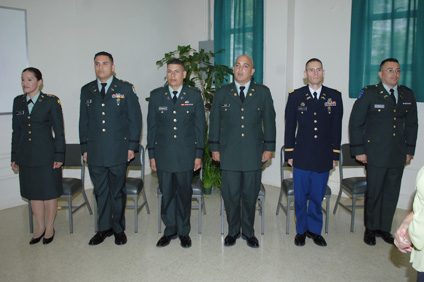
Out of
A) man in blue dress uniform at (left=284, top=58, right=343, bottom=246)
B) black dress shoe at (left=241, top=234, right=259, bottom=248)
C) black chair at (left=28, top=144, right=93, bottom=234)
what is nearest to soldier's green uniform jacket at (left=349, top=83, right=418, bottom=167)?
man in blue dress uniform at (left=284, top=58, right=343, bottom=246)

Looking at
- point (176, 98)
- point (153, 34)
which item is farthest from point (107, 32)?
point (176, 98)

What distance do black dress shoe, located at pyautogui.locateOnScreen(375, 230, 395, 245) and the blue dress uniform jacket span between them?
90 cm

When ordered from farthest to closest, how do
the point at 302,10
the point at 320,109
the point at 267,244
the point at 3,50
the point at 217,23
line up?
1. the point at 217,23
2. the point at 302,10
3. the point at 3,50
4. the point at 267,244
5. the point at 320,109

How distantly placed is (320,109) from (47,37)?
3.68 metres

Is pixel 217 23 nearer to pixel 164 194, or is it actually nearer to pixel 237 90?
pixel 237 90

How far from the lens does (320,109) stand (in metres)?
3.16

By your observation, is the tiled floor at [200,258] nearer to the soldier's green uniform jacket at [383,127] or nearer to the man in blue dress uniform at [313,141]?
the man in blue dress uniform at [313,141]

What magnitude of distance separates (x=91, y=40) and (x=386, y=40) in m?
4.04

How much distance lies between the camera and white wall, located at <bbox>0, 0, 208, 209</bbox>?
4477 mm

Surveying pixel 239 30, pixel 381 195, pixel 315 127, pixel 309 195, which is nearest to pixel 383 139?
pixel 381 195

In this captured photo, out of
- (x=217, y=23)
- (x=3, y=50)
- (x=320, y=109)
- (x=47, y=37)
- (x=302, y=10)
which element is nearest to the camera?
(x=320, y=109)

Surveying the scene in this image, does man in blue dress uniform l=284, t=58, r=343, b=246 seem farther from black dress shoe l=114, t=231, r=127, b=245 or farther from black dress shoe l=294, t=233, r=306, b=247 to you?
black dress shoe l=114, t=231, r=127, b=245

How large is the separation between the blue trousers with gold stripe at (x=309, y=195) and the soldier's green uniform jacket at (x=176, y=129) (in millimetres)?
996

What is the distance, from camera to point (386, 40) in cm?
430
